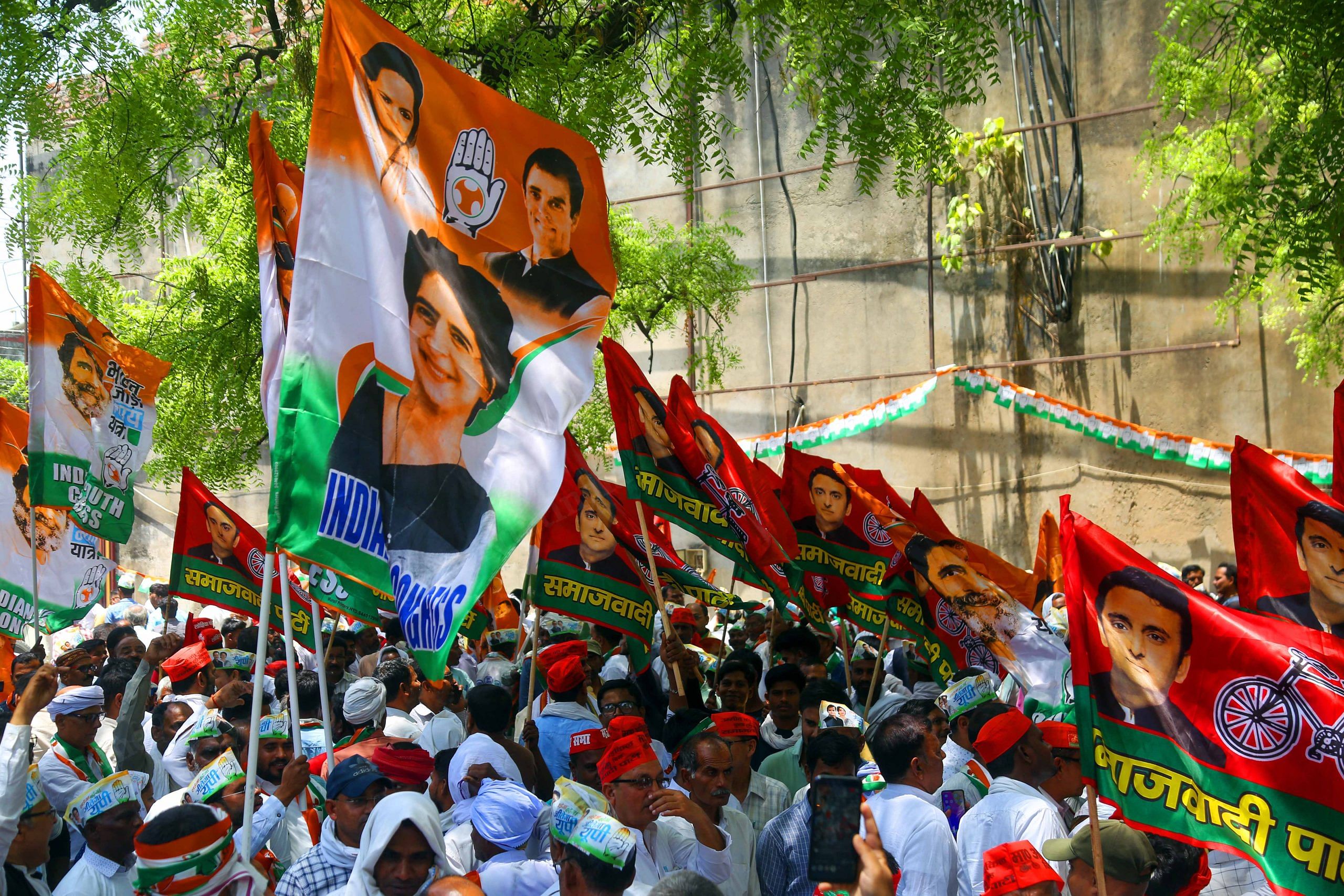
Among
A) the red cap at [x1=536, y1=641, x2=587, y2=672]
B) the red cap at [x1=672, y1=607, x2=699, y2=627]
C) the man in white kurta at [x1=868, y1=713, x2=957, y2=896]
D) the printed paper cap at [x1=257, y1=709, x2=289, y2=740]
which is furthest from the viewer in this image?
the red cap at [x1=672, y1=607, x2=699, y2=627]

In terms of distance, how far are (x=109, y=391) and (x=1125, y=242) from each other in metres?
14.9

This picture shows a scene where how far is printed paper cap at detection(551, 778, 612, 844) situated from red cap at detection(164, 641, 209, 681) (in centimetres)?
482

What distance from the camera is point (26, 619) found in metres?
8.91

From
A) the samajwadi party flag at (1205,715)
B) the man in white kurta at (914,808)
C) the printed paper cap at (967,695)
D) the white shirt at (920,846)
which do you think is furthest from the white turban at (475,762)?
the samajwadi party flag at (1205,715)

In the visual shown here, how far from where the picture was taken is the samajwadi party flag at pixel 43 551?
931cm

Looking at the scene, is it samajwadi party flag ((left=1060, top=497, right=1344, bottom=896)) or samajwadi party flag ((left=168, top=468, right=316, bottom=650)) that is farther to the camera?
samajwadi party flag ((left=168, top=468, right=316, bottom=650))

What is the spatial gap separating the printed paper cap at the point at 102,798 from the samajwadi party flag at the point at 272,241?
5.28 ft

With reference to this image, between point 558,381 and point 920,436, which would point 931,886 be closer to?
point 558,381

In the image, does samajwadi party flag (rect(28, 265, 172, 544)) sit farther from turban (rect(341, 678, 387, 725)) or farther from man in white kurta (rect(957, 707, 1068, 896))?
man in white kurta (rect(957, 707, 1068, 896))

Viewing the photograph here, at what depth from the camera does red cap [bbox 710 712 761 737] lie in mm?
5914

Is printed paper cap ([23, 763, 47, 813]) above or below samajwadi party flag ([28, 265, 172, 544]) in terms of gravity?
below

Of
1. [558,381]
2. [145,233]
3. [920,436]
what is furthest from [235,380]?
[920,436]

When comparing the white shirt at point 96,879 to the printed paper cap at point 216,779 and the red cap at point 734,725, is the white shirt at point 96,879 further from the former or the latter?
the red cap at point 734,725

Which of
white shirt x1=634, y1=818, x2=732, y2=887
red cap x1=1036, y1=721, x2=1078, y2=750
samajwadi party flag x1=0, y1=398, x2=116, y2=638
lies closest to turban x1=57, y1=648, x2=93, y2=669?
samajwadi party flag x1=0, y1=398, x2=116, y2=638
